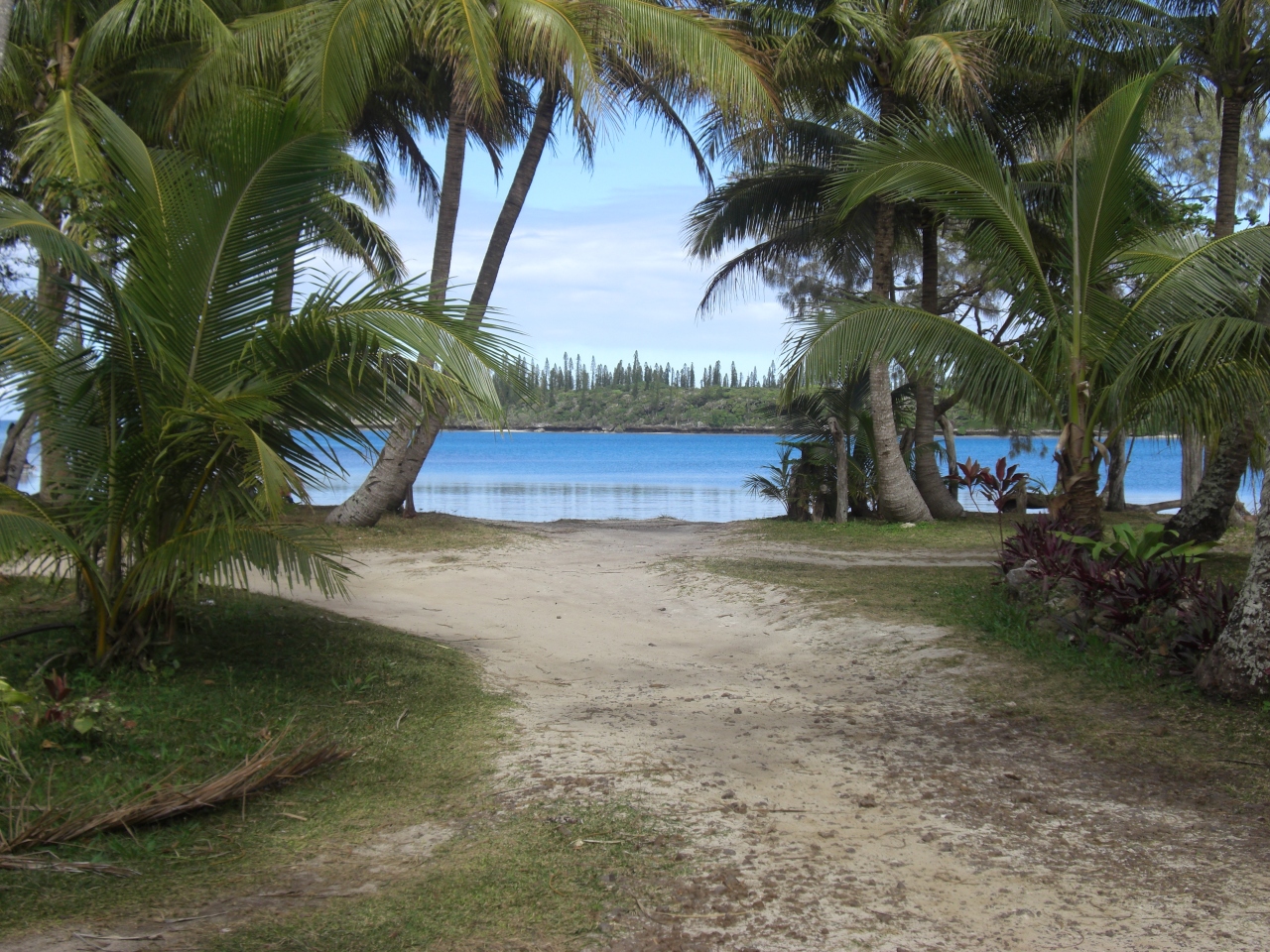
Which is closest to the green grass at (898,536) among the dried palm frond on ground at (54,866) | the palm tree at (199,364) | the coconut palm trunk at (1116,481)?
the coconut palm trunk at (1116,481)

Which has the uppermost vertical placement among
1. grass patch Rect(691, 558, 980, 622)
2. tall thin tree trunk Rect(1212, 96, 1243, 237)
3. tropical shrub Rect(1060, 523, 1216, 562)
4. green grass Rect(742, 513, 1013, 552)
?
tall thin tree trunk Rect(1212, 96, 1243, 237)

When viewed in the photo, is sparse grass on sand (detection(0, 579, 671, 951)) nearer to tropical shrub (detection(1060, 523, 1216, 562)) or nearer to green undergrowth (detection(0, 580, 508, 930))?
green undergrowth (detection(0, 580, 508, 930))

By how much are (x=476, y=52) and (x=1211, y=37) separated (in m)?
9.16

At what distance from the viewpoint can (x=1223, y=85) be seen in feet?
42.1

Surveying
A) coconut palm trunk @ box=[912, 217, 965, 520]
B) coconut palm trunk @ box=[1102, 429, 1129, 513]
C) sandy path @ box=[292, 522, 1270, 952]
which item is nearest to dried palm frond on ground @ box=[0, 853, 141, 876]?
sandy path @ box=[292, 522, 1270, 952]

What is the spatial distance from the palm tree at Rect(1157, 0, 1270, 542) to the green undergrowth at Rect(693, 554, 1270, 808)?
145 cm

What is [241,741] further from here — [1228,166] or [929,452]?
[929,452]

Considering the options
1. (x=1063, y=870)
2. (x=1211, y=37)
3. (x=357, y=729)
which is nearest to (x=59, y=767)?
(x=357, y=729)

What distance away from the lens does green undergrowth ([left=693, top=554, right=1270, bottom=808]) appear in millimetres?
4858

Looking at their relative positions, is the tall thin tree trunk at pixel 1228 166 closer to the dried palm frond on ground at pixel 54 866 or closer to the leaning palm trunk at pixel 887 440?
the leaning palm trunk at pixel 887 440

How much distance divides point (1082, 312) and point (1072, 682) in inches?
156

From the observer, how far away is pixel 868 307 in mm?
9617

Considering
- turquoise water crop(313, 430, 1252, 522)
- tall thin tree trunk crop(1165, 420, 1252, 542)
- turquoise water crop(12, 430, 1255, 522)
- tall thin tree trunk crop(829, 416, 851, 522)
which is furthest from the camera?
turquoise water crop(313, 430, 1252, 522)

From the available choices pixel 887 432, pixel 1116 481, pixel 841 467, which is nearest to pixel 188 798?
pixel 887 432
